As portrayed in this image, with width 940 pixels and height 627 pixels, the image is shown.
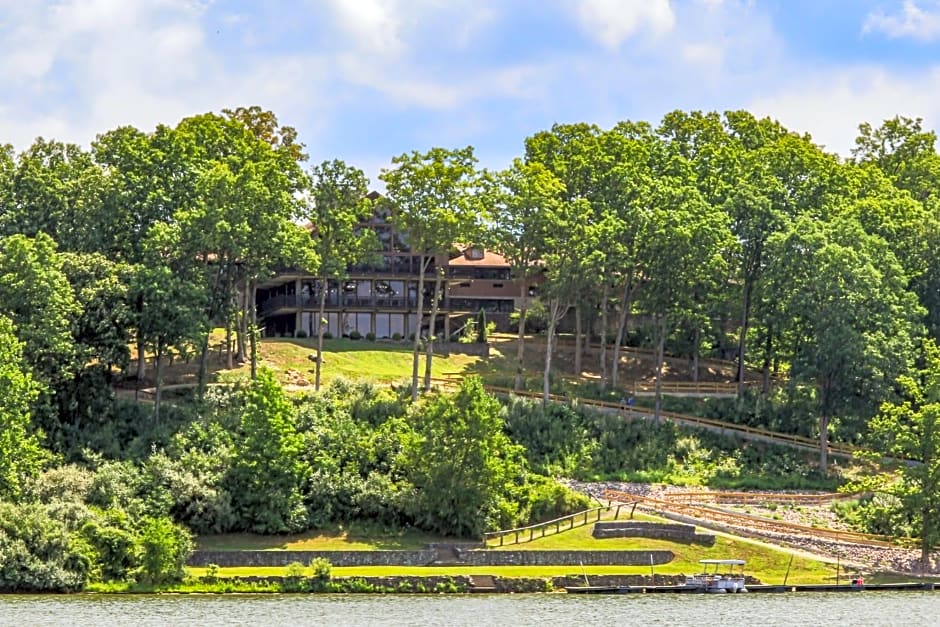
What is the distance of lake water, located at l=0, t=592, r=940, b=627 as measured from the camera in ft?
165

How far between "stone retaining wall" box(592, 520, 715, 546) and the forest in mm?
3583

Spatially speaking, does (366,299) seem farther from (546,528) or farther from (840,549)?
(840,549)

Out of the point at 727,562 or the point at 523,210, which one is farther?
the point at 523,210

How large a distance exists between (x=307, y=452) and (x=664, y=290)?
24.0 m

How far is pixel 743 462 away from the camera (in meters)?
79.2

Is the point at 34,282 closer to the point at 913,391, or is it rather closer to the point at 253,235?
the point at 253,235

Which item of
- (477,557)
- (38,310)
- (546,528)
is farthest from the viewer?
(38,310)

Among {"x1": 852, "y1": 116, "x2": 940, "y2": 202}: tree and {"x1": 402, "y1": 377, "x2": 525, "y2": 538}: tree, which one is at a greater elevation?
{"x1": 852, "y1": 116, "x2": 940, "y2": 202}: tree

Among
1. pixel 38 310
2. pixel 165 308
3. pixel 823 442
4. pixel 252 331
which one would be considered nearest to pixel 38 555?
pixel 38 310

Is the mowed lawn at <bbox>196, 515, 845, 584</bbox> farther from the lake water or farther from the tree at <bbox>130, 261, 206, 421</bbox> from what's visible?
the tree at <bbox>130, 261, 206, 421</bbox>

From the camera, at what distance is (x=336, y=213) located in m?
80.5

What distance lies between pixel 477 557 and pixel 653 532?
8.15 m

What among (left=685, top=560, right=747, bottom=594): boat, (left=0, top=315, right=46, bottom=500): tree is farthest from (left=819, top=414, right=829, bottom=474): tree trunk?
(left=0, top=315, right=46, bottom=500): tree

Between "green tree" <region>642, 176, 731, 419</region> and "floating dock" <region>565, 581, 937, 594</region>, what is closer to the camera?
"floating dock" <region>565, 581, 937, 594</region>
